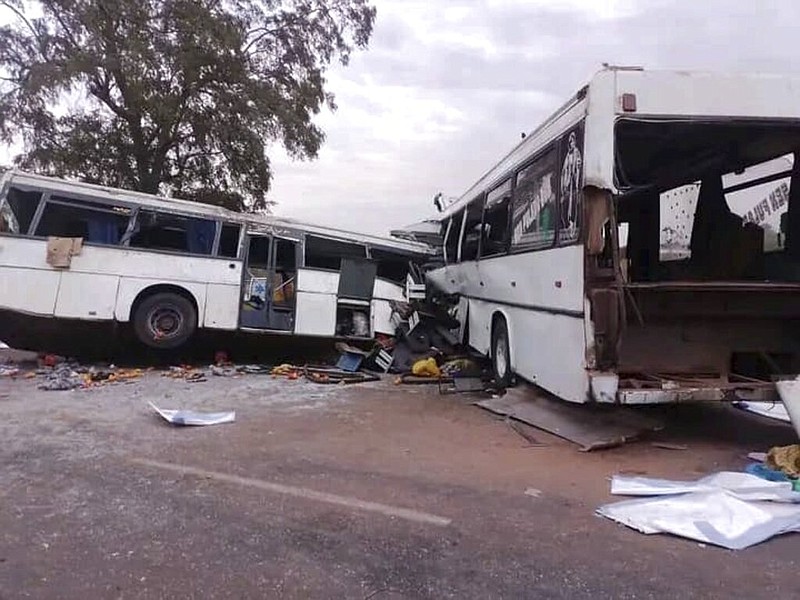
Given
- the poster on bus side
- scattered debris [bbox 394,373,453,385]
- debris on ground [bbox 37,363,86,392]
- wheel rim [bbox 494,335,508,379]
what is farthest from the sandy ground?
scattered debris [bbox 394,373,453,385]

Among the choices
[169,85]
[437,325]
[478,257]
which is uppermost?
[169,85]

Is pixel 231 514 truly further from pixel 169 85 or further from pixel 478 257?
pixel 169 85

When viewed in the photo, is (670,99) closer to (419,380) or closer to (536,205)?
(536,205)

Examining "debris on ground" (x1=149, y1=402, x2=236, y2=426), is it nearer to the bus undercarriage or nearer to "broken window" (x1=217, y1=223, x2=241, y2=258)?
the bus undercarriage

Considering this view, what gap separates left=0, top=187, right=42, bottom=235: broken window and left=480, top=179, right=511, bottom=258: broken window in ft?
19.5

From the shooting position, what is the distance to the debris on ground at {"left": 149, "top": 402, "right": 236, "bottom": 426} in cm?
686

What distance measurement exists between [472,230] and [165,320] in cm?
461

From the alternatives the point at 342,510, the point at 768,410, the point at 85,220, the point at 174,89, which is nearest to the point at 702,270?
the point at 768,410

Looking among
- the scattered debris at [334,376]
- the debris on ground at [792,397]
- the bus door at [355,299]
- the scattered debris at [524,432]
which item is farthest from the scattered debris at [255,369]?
the debris on ground at [792,397]

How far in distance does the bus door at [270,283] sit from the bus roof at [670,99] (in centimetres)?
635

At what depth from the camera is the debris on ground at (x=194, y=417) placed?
22.5 ft

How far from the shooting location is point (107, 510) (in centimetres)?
437

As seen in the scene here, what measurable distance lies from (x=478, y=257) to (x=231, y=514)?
237 inches

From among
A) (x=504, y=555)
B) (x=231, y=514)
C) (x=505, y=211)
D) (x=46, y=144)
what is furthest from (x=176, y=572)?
(x=46, y=144)
